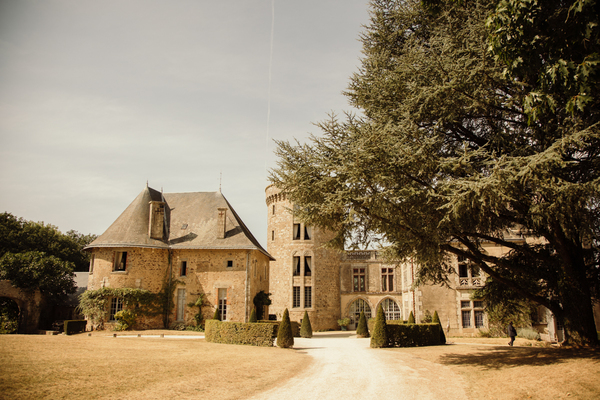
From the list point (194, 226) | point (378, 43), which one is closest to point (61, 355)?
point (378, 43)

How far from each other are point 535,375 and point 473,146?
6165 millimetres

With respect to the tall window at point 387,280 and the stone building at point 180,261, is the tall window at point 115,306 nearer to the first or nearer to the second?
the stone building at point 180,261

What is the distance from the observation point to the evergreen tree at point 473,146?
715 centimetres

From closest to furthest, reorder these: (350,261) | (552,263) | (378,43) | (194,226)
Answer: (552,263) → (378,43) → (194,226) → (350,261)

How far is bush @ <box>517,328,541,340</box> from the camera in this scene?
66.7 feet

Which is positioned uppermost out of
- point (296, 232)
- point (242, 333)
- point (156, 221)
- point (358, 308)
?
point (296, 232)

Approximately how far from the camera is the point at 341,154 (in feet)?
34.5

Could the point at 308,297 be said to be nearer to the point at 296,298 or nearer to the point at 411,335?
the point at 296,298

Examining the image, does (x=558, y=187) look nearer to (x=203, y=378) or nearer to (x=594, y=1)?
(x=594, y=1)

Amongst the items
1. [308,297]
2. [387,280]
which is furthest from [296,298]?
[387,280]

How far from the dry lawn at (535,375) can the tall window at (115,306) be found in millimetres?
17912

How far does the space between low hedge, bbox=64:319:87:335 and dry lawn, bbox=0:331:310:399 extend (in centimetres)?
837

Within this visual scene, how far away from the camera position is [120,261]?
2322 cm

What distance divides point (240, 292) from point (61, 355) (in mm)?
13670
